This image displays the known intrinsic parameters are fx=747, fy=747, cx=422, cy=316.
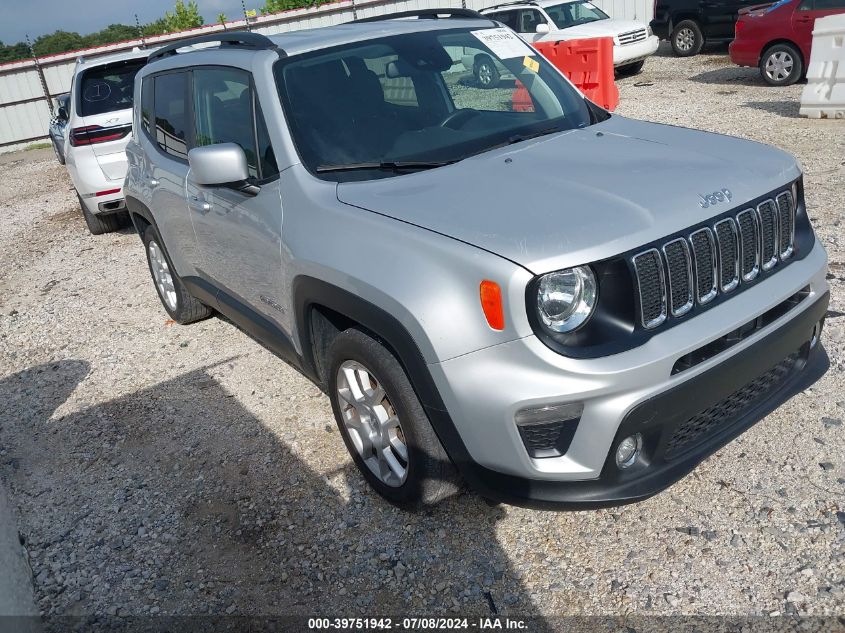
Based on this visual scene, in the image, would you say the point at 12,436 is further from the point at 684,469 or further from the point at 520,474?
the point at 684,469

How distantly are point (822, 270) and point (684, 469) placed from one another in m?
1.08

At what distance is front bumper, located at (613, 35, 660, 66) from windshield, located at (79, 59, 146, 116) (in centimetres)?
952

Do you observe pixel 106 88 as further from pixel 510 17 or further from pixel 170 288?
pixel 510 17

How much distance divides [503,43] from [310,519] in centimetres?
269

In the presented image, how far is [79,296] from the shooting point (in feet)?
22.3

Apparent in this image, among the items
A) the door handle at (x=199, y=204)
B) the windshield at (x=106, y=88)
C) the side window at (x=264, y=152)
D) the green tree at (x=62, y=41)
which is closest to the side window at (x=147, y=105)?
the door handle at (x=199, y=204)

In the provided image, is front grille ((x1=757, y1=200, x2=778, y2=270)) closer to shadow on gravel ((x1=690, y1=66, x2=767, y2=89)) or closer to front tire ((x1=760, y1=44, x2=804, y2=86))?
front tire ((x1=760, y1=44, x2=804, y2=86))

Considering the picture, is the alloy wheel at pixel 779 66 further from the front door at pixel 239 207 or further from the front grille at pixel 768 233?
the front door at pixel 239 207

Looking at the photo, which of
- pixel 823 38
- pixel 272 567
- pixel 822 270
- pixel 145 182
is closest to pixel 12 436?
pixel 145 182

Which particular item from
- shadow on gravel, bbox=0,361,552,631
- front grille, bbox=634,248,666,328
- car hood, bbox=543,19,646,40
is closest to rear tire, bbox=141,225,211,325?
shadow on gravel, bbox=0,361,552,631

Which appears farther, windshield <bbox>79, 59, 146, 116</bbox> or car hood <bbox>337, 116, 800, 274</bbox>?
windshield <bbox>79, 59, 146, 116</bbox>

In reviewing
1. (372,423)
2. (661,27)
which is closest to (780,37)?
(661,27)

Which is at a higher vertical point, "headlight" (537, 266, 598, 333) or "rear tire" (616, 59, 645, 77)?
Answer: "headlight" (537, 266, 598, 333)

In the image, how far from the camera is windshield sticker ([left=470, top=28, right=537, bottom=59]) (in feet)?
13.2
